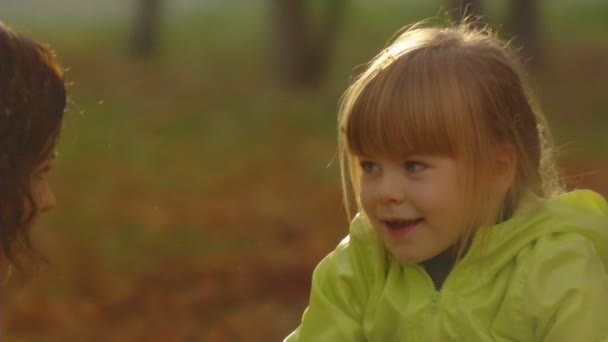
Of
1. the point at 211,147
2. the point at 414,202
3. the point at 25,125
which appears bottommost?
the point at 211,147

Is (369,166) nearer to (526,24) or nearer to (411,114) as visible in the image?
(411,114)

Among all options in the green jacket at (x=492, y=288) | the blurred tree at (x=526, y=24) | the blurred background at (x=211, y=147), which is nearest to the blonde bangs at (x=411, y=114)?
the green jacket at (x=492, y=288)

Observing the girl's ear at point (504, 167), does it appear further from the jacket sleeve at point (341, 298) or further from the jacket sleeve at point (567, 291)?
the jacket sleeve at point (341, 298)

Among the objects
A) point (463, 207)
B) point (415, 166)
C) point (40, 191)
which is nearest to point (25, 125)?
point (40, 191)

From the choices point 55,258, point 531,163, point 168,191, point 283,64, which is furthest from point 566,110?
point 531,163

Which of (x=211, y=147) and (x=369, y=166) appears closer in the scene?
(x=369, y=166)

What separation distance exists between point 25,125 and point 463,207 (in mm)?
A: 1015

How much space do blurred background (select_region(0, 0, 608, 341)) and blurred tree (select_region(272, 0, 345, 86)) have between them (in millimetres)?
12

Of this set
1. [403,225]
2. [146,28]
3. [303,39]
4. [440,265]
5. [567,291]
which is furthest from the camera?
[146,28]

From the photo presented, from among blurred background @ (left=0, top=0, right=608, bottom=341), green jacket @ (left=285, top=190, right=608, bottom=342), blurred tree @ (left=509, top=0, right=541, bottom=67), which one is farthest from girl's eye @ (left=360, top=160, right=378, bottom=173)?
blurred tree @ (left=509, top=0, right=541, bottom=67)

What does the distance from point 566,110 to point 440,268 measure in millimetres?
6323

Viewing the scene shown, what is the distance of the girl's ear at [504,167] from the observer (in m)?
2.97

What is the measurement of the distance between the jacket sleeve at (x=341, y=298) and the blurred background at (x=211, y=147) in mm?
2044

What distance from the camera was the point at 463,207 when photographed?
2941mm
